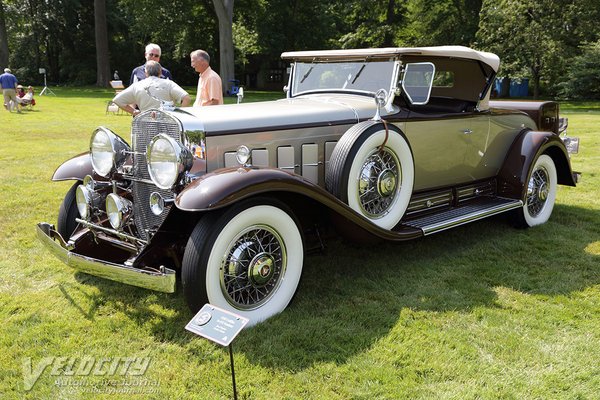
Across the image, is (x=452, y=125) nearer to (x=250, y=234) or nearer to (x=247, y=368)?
(x=250, y=234)

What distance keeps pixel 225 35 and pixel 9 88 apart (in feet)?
38.0

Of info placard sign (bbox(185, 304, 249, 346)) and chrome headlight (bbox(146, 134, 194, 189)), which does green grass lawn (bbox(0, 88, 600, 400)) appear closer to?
info placard sign (bbox(185, 304, 249, 346))

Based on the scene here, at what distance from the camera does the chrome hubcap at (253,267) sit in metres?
3.31

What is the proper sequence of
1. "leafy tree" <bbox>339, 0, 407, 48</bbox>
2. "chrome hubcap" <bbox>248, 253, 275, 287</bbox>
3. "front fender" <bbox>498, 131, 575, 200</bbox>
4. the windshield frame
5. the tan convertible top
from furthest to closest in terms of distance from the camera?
"leafy tree" <bbox>339, 0, 407, 48</bbox>
"front fender" <bbox>498, 131, 575, 200</bbox>
the windshield frame
the tan convertible top
"chrome hubcap" <bbox>248, 253, 275, 287</bbox>

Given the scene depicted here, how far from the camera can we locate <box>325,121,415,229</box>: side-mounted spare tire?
12.7 feet

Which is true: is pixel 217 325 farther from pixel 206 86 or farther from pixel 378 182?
pixel 206 86

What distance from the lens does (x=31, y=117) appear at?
1667cm

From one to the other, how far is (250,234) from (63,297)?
1.60m

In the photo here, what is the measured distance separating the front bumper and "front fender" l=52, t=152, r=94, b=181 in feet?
2.49

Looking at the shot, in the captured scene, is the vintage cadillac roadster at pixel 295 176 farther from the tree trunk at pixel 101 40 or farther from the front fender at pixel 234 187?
the tree trunk at pixel 101 40

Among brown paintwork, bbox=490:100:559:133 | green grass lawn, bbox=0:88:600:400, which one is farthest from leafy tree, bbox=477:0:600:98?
green grass lawn, bbox=0:88:600:400

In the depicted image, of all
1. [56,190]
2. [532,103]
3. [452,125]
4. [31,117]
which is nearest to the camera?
[452,125]

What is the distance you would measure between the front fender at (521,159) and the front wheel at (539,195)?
160mm

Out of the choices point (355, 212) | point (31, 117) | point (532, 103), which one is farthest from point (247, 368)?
point (31, 117)
